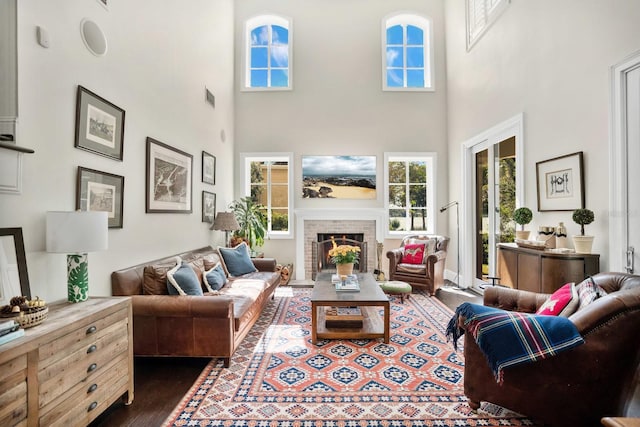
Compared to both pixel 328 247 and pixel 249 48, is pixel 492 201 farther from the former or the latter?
pixel 249 48

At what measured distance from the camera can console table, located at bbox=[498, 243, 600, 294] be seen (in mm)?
2932

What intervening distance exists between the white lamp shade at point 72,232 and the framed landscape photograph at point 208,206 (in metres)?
2.83

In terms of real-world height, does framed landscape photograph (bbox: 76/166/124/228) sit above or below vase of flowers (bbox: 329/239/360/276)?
above

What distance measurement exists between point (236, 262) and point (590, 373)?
12.9 ft

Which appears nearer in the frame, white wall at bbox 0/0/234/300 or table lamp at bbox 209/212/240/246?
white wall at bbox 0/0/234/300

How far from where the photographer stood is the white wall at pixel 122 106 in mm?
2135

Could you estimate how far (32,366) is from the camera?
154 cm

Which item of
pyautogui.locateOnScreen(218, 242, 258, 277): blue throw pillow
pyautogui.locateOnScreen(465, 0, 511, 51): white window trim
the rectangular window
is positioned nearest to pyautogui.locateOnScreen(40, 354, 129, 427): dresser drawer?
pyautogui.locateOnScreen(218, 242, 258, 277): blue throw pillow

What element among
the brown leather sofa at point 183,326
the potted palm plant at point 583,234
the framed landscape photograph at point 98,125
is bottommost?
the brown leather sofa at point 183,326

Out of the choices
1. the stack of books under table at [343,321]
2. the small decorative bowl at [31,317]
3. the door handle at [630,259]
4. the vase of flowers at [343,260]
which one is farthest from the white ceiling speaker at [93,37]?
the door handle at [630,259]

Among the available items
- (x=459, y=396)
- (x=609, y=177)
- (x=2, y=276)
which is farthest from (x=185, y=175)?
(x=609, y=177)

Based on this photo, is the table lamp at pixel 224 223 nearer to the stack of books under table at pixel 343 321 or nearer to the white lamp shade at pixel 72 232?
the stack of books under table at pixel 343 321

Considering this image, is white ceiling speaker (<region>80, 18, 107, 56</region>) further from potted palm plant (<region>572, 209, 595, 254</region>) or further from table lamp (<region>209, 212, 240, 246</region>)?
potted palm plant (<region>572, 209, 595, 254</region>)

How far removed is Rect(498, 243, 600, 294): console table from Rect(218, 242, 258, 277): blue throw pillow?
3.39m
